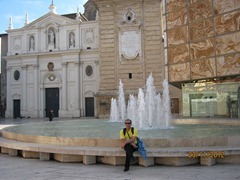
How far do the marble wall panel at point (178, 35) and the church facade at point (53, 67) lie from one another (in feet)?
54.8

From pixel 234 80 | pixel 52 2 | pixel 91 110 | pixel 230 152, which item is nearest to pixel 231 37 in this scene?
pixel 234 80

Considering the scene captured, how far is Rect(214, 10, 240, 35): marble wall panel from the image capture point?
16.5 m

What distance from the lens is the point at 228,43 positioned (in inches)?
666

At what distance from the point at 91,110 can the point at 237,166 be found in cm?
2945

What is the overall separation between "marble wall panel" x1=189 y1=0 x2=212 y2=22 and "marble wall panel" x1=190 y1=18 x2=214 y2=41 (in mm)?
281

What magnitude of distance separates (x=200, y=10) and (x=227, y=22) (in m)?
1.99

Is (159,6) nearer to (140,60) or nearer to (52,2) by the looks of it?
(140,60)

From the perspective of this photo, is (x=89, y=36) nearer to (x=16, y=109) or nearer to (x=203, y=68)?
(x=16, y=109)

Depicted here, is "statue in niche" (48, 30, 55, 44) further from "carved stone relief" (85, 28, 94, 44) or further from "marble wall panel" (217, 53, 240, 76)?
"marble wall panel" (217, 53, 240, 76)

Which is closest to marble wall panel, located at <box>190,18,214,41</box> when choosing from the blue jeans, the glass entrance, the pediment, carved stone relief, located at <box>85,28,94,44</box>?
the glass entrance

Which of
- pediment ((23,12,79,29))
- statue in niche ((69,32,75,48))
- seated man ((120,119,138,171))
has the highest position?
pediment ((23,12,79,29))

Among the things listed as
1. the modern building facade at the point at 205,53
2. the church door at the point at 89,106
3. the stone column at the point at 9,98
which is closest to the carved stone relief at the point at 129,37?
the church door at the point at 89,106

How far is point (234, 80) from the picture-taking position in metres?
19.4
